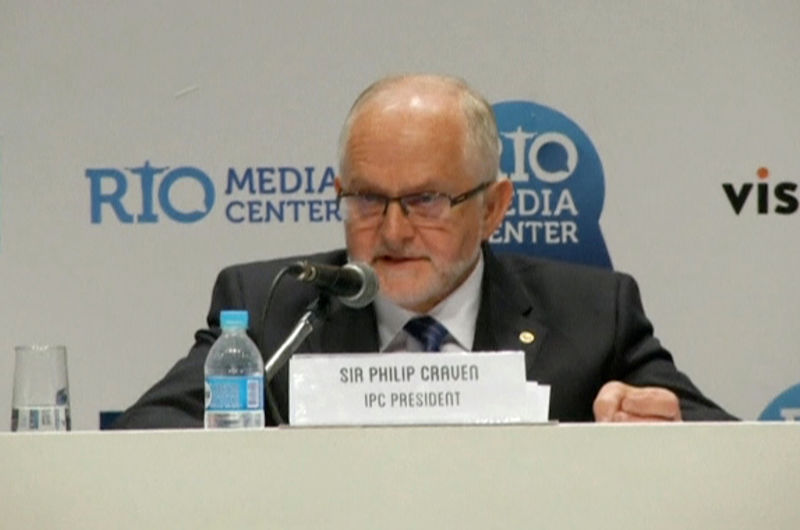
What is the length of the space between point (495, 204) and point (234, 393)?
3.94ft

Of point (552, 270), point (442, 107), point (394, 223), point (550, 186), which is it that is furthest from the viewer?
point (550, 186)

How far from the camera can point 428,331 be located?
3211 millimetres

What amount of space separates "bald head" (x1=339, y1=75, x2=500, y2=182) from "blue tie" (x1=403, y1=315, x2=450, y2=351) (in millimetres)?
308

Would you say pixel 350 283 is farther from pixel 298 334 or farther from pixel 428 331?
pixel 428 331

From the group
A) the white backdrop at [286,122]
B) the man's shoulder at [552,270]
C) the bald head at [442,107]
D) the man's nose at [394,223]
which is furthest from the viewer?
the white backdrop at [286,122]

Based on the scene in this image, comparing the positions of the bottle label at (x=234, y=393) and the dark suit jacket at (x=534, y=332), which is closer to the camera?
the bottle label at (x=234, y=393)

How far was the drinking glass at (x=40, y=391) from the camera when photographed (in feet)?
8.75

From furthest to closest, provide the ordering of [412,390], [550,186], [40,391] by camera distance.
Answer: [550,186] < [40,391] < [412,390]

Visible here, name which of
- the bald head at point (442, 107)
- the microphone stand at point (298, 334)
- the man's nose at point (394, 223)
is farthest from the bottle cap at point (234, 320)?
the bald head at point (442, 107)

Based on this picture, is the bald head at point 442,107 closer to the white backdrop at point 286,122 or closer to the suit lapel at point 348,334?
the suit lapel at point 348,334

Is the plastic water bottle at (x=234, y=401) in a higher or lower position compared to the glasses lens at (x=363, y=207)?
lower

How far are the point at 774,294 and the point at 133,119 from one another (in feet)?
5.68

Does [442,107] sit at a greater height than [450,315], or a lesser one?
greater

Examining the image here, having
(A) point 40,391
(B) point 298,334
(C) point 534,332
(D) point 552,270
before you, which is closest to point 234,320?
(B) point 298,334
